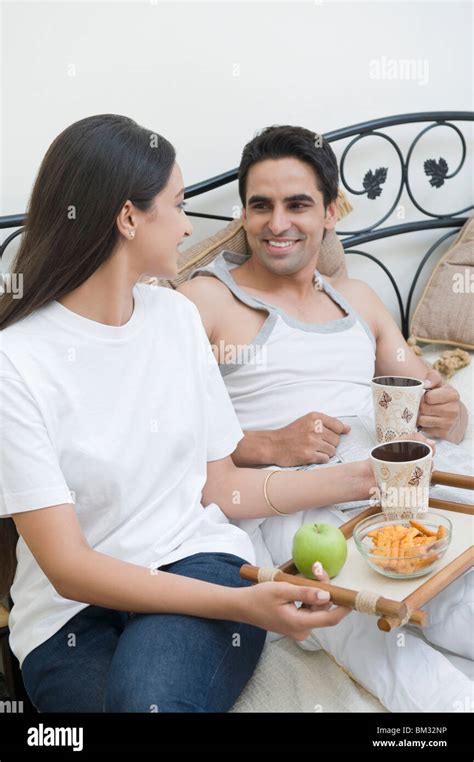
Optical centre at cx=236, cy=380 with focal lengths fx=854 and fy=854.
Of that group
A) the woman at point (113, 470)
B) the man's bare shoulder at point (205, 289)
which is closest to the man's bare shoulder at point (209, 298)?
the man's bare shoulder at point (205, 289)

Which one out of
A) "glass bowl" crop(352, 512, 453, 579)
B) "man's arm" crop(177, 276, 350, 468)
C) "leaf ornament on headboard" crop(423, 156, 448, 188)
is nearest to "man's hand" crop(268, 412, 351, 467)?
"man's arm" crop(177, 276, 350, 468)

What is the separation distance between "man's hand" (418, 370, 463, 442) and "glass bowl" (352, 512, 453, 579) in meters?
0.55

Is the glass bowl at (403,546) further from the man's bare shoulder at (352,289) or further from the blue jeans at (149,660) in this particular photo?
the man's bare shoulder at (352,289)

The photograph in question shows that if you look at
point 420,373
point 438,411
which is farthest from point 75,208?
point 420,373

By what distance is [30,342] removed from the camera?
1.19m

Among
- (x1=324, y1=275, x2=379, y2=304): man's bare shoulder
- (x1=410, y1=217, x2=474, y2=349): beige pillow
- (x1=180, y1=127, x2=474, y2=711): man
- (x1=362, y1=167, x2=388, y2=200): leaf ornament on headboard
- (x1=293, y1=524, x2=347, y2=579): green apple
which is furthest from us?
(x1=362, y1=167, x2=388, y2=200): leaf ornament on headboard

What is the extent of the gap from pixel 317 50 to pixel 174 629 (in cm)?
166

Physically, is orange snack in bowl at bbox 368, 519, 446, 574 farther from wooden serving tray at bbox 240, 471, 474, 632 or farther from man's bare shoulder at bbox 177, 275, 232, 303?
man's bare shoulder at bbox 177, 275, 232, 303

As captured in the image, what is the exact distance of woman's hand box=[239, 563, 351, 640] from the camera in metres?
1.05

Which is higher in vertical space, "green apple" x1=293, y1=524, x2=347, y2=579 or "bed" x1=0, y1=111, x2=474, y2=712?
"bed" x1=0, y1=111, x2=474, y2=712

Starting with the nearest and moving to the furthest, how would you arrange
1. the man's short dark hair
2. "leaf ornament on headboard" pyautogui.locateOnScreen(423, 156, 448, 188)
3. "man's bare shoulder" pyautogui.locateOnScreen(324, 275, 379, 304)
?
the man's short dark hair
"man's bare shoulder" pyautogui.locateOnScreen(324, 275, 379, 304)
"leaf ornament on headboard" pyautogui.locateOnScreen(423, 156, 448, 188)

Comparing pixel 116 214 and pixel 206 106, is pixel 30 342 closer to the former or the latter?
pixel 116 214

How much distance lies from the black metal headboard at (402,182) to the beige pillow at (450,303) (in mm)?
114

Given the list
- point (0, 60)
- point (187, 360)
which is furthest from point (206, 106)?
point (187, 360)
